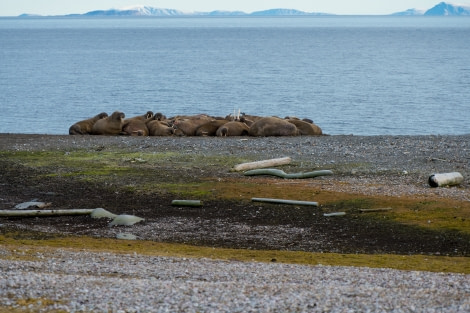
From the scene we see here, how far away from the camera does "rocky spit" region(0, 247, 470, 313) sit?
10.9 metres

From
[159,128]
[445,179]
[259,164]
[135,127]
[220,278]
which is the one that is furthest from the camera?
[135,127]

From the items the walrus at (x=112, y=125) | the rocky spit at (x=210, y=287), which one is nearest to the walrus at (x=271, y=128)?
the walrus at (x=112, y=125)

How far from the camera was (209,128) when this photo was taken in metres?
34.5

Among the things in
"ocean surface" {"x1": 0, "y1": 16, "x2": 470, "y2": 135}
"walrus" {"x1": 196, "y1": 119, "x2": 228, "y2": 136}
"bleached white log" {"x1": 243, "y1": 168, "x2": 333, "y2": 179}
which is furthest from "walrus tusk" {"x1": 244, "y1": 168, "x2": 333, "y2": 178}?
"ocean surface" {"x1": 0, "y1": 16, "x2": 470, "y2": 135}

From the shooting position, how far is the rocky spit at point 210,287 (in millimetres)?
10906

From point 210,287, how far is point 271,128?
21796 millimetres

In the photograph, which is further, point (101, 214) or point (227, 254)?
point (101, 214)

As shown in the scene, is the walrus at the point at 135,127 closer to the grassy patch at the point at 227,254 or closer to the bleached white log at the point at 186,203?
the bleached white log at the point at 186,203

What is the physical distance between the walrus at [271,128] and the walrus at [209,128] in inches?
60.5

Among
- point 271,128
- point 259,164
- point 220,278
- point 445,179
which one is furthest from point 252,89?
point 220,278

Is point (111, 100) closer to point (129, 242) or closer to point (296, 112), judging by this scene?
point (296, 112)

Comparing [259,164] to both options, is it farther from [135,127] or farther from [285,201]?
[135,127]

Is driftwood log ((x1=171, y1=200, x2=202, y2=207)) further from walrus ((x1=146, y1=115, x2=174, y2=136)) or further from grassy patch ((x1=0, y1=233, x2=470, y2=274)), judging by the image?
walrus ((x1=146, y1=115, x2=174, y2=136))

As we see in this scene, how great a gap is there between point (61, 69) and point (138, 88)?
2805 centimetres
